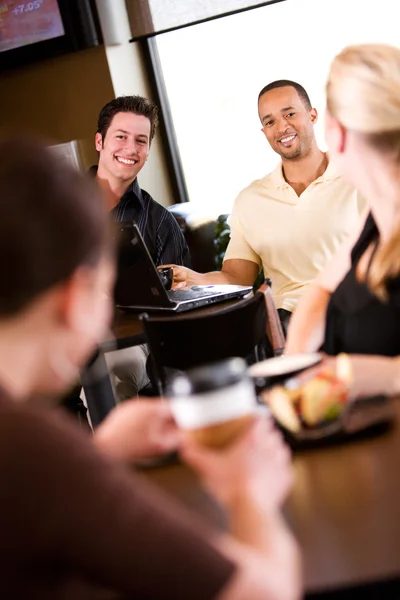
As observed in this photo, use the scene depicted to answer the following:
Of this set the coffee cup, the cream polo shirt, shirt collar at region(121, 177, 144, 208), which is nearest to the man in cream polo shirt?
the cream polo shirt

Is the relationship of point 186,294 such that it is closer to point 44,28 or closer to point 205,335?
point 205,335

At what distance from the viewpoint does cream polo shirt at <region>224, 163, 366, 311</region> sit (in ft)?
11.7

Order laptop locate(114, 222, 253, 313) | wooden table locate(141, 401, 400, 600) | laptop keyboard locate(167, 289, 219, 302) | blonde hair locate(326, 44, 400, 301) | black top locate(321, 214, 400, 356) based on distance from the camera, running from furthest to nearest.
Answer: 1. laptop keyboard locate(167, 289, 219, 302)
2. laptop locate(114, 222, 253, 313)
3. black top locate(321, 214, 400, 356)
4. blonde hair locate(326, 44, 400, 301)
5. wooden table locate(141, 401, 400, 600)

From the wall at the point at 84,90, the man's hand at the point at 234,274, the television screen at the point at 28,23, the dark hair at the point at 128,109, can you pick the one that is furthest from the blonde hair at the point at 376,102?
the television screen at the point at 28,23

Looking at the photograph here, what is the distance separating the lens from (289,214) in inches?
144

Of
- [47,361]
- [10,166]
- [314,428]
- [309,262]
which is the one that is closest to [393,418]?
[314,428]

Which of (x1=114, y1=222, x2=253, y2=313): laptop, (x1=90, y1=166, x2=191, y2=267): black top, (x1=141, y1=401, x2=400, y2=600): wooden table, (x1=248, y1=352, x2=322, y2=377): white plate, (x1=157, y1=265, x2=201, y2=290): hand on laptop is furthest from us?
(x1=90, y1=166, x2=191, y2=267): black top

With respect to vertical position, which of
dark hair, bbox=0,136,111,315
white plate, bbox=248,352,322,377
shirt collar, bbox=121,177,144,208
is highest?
dark hair, bbox=0,136,111,315

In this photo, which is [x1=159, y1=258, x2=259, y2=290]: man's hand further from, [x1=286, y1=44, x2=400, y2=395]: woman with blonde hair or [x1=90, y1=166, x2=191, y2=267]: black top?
[x1=286, y1=44, x2=400, y2=395]: woman with blonde hair

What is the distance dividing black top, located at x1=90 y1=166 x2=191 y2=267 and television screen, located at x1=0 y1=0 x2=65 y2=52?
1375mm

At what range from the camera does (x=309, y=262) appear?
3602mm

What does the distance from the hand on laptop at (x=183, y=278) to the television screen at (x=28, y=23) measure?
6.81ft

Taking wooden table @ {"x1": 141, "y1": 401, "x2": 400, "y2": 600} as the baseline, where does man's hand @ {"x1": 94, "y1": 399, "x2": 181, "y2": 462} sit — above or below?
above

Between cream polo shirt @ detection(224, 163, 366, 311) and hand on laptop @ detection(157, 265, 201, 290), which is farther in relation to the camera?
cream polo shirt @ detection(224, 163, 366, 311)
